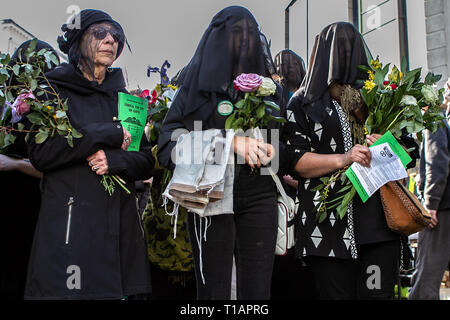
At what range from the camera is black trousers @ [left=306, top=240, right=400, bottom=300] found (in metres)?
2.64

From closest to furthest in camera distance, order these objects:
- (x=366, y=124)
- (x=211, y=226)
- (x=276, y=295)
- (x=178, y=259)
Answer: (x=211, y=226), (x=366, y=124), (x=178, y=259), (x=276, y=295)

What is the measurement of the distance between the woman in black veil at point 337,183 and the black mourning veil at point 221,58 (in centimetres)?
39

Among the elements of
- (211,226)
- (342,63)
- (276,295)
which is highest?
(342,63)

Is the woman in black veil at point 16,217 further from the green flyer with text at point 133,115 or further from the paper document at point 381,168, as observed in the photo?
the paper document at point 381,168

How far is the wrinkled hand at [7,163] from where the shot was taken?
2994 mm

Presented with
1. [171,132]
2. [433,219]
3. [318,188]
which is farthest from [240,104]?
[433,219]

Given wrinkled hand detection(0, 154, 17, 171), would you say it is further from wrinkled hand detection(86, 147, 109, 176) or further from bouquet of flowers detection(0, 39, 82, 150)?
wrinkled hand detection(86, 147, 109, 176)

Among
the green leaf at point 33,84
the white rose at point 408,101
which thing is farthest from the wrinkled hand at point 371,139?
the green leaf at point 33,84

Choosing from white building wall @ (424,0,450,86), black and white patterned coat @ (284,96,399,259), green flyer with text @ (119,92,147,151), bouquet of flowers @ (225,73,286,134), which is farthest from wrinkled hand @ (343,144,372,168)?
white building wall @ (424,0,450,86)

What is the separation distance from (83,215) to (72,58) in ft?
3.45

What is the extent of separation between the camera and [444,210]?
478 cm
